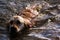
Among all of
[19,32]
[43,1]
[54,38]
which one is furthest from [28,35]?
[43,1]

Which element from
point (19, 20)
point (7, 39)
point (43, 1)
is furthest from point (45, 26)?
point (43, 1)

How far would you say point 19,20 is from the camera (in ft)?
19.0

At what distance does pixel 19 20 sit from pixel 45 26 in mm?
641

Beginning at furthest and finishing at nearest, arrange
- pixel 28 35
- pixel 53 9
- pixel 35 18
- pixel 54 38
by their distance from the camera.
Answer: pixel 53 9 → pixel 35 18 → pixel 28 35 → pixel 54 38

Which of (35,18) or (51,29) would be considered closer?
(51,29)

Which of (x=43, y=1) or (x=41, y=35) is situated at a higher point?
(x=43, y=1)

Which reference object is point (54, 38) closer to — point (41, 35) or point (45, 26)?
point (41, 35)

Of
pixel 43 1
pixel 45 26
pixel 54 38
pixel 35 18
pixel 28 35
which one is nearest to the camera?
pixel 54 38

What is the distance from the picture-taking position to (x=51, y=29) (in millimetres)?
5680

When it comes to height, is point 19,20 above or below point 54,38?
above

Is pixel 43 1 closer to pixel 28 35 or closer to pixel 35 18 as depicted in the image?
pixel 35 18

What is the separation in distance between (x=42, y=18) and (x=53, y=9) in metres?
0.79

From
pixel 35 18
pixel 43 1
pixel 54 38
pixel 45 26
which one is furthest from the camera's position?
pixel 43 1

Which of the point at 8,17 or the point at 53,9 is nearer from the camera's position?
the point at 8,17
